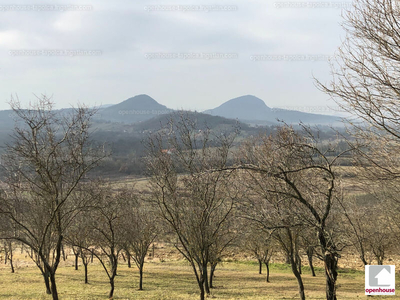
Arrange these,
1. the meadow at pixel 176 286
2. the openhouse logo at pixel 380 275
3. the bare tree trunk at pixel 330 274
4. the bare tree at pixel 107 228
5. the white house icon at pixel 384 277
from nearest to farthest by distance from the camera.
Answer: the bare tree trunk at pixel 330 274 → the openhouse logo at pixel 380 275 → the white house icon at pixel 384 277 → the bare tree at pixel 107 228 → the meadow at pixel 176 286

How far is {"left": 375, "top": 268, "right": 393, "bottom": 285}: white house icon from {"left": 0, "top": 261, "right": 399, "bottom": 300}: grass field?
24.4ft

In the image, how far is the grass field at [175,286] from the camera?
63.4ft

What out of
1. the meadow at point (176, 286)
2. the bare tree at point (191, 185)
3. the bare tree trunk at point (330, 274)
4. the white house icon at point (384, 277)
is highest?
the bare tree at point (191, 185)

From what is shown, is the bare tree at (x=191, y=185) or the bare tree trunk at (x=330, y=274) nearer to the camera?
the bare tree trunk at (x=330, y=274)

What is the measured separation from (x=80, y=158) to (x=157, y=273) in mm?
23167

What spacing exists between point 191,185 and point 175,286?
14883 millimetres

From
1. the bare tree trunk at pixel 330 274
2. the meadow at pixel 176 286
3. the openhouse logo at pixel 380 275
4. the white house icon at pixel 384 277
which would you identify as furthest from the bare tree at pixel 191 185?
the meadow at pixel 176 286

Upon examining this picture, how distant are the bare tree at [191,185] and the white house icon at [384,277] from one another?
589cm

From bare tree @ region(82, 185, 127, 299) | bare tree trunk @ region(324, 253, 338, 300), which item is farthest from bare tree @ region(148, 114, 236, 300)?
bare tree trunk @ region(324, 253, 338, 300)

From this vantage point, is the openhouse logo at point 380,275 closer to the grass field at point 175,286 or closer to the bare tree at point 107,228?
the grass field at point 175,286

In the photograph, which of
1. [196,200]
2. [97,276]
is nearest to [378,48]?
[196,200]

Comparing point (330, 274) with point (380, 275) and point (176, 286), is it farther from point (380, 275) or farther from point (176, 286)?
point (176, 286)

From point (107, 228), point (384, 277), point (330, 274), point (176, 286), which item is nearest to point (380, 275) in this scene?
point (384, 277)

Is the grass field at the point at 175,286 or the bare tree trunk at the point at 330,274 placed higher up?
the bare tree trunk at the point at 330,274
